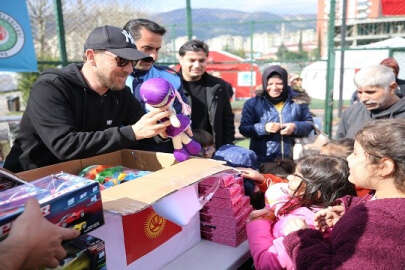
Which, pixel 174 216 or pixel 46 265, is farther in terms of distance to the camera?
pixel 174 216

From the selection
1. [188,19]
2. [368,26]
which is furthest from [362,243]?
[368,26]

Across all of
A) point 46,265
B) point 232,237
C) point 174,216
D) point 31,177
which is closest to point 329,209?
point 232,237

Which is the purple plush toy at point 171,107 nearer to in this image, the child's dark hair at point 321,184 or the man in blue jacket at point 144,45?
the child's dark hair at point 321,184

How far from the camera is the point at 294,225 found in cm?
129

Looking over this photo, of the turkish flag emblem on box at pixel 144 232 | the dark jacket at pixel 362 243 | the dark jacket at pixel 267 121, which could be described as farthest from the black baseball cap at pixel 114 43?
the dark jacket at pixel 267 121

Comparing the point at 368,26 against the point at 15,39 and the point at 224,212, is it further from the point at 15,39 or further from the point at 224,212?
the point at 224,212

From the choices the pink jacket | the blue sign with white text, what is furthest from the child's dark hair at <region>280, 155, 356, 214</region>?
the blue sign with white text

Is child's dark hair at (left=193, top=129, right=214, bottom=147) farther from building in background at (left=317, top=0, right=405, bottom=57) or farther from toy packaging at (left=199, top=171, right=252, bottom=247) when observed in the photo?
building in background at (left=317, top=0, right=405, bottom=57)

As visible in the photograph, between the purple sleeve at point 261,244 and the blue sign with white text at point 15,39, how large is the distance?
8.85 ft

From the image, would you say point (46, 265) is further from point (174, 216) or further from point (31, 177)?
point (31, 177)

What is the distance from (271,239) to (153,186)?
1.73ft

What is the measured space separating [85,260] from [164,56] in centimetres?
703

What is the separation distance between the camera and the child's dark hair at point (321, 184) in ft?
4.86

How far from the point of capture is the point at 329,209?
54.0 inches
